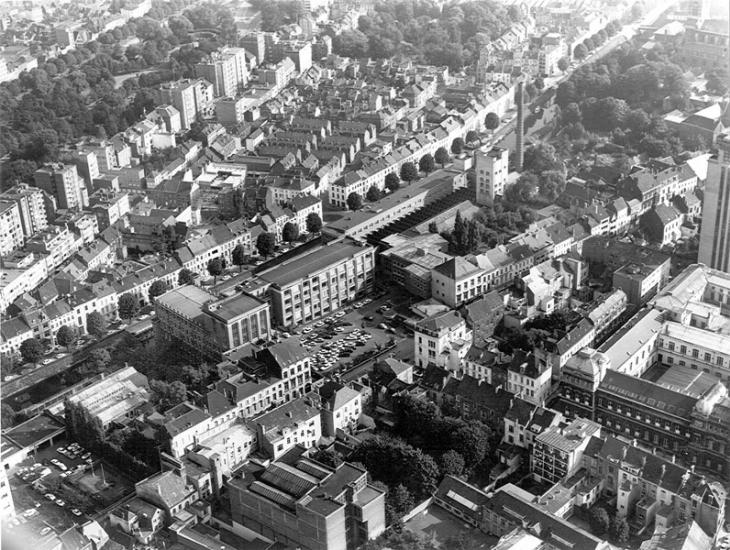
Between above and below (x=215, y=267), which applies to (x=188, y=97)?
above

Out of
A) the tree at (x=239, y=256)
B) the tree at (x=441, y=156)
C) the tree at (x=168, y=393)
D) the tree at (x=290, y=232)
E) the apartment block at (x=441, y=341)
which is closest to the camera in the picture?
the tree at (x=168, y=393)

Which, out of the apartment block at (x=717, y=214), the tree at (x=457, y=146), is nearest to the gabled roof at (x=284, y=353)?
the apartment block at (x=717, y=214)

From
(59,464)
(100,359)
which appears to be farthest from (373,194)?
(59,464)

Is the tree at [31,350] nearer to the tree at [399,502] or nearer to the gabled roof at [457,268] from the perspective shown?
the gabled roof at [457,268]

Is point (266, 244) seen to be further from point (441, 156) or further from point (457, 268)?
point (441, 156)

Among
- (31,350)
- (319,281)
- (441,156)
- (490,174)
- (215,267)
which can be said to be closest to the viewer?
(31,350)

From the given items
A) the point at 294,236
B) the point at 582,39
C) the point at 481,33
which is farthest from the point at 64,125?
the point at 582,39

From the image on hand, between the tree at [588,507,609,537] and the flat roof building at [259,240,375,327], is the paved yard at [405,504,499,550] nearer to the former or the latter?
the tree at [588,507,609,537]
